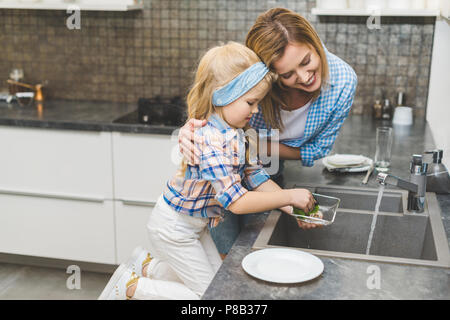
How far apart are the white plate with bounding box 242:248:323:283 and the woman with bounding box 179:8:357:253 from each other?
26 cm

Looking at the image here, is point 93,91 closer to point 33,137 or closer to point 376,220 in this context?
point 33,137

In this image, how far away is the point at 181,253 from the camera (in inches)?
64.1

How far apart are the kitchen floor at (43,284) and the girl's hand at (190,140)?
157cm

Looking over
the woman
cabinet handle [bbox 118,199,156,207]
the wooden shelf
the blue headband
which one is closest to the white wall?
the wooden shelf

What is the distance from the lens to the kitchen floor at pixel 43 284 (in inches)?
108

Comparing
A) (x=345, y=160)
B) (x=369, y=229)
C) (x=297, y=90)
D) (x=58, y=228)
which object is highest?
(x=297, y=90)

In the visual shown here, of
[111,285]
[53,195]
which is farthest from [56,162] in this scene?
[111,285]

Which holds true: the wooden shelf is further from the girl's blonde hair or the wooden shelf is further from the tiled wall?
the girl's blonde hair

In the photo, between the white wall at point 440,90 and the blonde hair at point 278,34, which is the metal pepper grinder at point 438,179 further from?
the blonde hair at point 278,34

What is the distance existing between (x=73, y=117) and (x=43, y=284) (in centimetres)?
91

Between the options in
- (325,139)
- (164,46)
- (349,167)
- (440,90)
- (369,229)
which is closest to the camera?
(369,229)

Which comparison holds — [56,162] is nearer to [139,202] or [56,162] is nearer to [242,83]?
[139,202]
